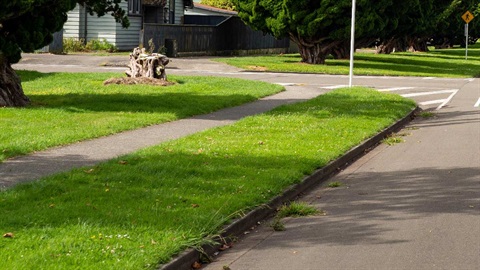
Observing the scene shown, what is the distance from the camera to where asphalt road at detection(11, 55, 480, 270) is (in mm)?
8664

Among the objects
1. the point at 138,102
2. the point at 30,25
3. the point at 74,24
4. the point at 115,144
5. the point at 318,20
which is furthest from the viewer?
the point at 74,24

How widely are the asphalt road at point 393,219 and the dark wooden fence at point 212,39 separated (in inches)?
1128

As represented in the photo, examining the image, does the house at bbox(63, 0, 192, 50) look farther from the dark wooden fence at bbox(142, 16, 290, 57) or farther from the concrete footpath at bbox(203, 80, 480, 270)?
the concrete footpath at bbox(203, 80, 480, 270)

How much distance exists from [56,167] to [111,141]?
3.03 m

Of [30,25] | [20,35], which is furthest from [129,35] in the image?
[20,35]

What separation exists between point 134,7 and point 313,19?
11902mm

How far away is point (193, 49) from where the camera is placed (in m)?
51.2

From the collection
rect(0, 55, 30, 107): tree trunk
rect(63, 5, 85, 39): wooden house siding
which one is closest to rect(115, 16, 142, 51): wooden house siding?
rect(63, 5, 85, 39): wooden house siding

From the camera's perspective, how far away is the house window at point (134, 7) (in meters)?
51.6

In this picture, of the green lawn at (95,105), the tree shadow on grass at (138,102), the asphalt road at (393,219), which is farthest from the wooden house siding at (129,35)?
the asphalt road at (393,219)

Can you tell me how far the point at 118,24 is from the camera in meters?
49.1

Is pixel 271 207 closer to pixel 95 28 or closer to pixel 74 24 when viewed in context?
pixel 74 24

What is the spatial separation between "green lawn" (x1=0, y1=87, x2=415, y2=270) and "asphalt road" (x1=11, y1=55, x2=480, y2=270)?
1.66ft

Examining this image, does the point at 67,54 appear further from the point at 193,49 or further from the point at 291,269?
the point at 291,269
